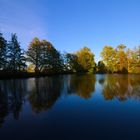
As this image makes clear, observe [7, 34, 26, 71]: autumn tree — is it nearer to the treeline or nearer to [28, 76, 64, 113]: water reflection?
the treeline

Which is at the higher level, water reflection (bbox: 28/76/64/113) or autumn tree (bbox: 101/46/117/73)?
autumn tree (bbox: 101/46/117/73)

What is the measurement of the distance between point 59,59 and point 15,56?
2708cm

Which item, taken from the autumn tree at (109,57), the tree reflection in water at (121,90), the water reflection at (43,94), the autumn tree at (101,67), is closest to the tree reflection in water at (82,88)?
the water reflection at (43,94)

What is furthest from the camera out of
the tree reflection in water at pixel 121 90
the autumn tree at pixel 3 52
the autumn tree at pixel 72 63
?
the autumn tree at pixel 72 63

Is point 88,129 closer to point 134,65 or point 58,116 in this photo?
point 58,116

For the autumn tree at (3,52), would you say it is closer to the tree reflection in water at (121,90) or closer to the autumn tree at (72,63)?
the tree reflection in water at (121,90)

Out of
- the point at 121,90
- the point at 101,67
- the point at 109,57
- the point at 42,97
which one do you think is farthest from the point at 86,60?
the point at 42,97

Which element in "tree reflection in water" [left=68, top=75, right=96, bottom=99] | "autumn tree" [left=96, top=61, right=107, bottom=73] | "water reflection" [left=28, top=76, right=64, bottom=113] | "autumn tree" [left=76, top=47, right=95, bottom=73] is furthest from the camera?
"autumn tree" [left=96, top=61, right=107, bottom=73]

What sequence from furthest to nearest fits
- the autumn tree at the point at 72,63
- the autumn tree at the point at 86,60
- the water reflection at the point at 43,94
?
the autumn tree at the point at 86,60
the autumn tree at the point at 72,63
the water reflection at the point at 43,94

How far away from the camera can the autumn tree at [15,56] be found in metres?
46.3

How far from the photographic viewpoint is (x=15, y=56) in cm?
4744

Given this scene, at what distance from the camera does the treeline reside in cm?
4675

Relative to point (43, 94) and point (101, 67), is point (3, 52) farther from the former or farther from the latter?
point (101, 67)

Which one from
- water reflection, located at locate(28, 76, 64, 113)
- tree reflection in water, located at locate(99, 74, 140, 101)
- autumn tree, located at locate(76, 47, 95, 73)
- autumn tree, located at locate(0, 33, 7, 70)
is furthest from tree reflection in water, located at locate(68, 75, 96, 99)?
autumn tree, located at locate(76, 47, 95, 73)
